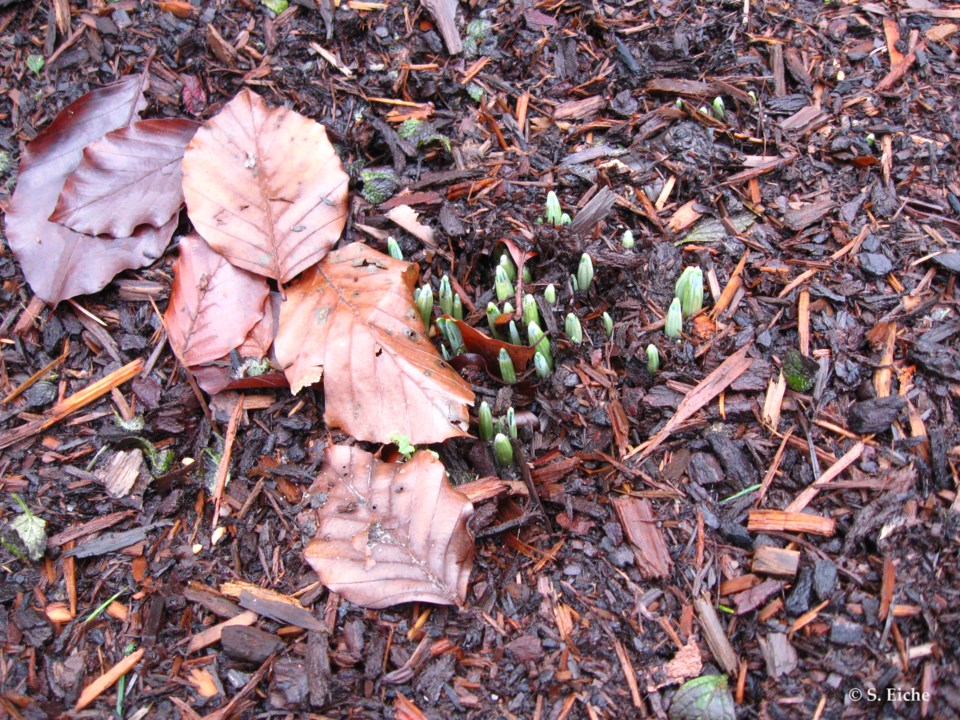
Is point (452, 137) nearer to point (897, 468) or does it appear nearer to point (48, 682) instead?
point (897, 468)

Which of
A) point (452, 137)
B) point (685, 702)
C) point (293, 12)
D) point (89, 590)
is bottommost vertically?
point (685, 702)

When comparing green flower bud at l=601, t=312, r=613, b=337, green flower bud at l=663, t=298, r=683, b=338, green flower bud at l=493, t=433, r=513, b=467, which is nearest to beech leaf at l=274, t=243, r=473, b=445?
green flower bud at l=493, t=433, r=513, b=467

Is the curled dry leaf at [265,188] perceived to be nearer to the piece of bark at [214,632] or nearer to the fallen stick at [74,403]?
the fallen stick at [74,403]

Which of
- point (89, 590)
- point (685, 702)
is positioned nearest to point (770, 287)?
point (685, 702)

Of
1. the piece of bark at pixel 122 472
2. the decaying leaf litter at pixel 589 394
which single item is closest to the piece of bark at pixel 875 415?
the decaying leaf litter at pixel 589 394

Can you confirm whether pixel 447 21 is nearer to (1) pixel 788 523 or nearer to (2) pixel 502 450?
(2) pixel 502 450

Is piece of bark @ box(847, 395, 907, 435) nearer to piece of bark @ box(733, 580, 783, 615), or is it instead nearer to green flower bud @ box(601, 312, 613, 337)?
piece of bark @ box(733, 580, 783, 615)
